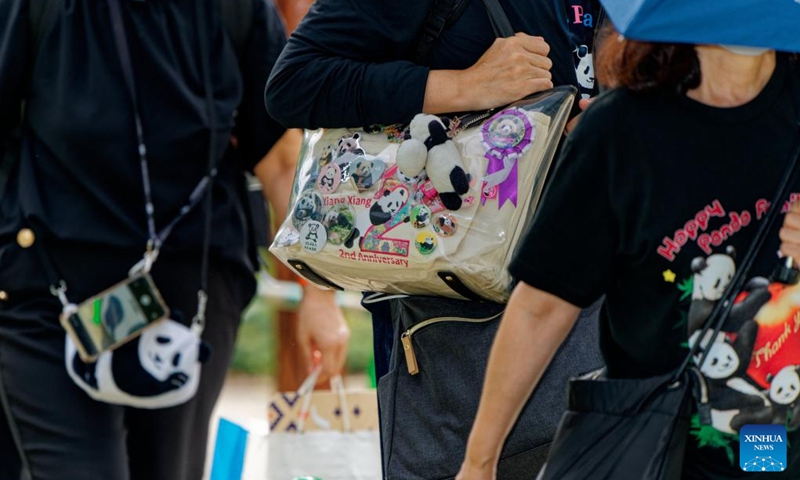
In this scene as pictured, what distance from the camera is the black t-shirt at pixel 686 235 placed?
2.48 metres

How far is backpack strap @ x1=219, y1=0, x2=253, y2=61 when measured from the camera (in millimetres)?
4098

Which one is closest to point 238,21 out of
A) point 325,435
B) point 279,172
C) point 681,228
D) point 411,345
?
point 279,172

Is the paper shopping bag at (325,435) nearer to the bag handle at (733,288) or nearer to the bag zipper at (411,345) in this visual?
the bag zipper at (411,345)

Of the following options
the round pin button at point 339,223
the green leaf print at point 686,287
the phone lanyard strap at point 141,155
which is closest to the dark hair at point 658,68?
the green leaf print at point 686,287

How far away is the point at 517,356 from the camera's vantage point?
104 inches

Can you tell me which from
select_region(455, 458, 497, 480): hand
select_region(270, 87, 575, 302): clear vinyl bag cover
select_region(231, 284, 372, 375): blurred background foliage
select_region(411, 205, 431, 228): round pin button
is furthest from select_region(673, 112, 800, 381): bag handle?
select_region(231, 284, 372, 375): blurred background foliage

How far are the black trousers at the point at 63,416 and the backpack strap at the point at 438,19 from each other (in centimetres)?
117

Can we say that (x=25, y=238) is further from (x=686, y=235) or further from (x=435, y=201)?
(x=686, y=235)

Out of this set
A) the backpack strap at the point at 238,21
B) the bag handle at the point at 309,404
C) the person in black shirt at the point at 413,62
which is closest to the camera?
the person in black shirt at the point at 413,62

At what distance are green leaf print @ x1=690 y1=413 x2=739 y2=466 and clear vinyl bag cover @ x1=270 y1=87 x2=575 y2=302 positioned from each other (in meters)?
0.58

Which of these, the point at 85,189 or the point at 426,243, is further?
the point at 85,189

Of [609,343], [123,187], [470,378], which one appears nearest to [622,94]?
[609,343]

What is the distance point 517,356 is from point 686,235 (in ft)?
1.22

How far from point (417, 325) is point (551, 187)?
2.39ft
